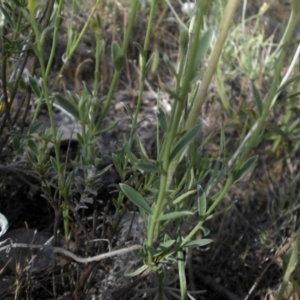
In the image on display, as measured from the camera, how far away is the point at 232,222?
162 cm

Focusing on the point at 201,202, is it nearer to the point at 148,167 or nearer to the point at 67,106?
the point at 148,167

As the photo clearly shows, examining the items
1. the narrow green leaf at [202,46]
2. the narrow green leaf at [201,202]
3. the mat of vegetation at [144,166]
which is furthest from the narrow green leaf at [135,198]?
the narrow green leaf at [202,46]

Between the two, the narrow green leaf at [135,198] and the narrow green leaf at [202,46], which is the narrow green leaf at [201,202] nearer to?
the narrow green leaf at [135,198]

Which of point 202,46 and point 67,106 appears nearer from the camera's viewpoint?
point 202,46

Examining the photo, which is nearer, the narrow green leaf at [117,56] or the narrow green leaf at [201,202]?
the narrow green leaf at [117,56]

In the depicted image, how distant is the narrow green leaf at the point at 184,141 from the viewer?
2.48 feet

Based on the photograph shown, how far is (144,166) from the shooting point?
0.77 meters

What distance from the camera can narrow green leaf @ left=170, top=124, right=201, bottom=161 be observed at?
76 centimetres

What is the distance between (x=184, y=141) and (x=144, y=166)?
7 cm

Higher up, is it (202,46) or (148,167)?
(202,46)

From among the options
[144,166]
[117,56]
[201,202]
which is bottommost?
[201,202]

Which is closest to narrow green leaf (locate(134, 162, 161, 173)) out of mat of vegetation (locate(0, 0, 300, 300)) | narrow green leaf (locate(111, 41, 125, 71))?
mat of vegetation (locate(0, 0, 300, 300))

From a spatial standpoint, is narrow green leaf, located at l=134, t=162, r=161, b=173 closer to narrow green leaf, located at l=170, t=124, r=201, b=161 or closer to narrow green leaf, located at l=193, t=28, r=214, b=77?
narrow green leaf, located at l=170, t=124, r=201, b=161

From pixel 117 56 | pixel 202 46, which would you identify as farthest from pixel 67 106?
pixel 202 46
